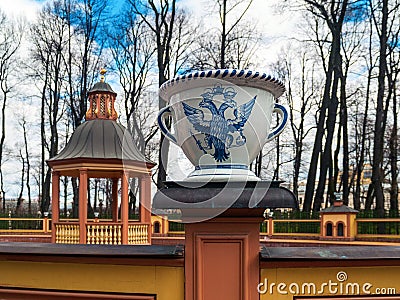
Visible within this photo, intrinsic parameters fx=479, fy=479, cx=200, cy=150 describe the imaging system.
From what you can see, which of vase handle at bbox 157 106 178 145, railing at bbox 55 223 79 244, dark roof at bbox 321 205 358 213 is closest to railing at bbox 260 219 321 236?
dark roof at bbox 321 205 358 213

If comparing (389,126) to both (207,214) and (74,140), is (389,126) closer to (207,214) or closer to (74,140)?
(74,140)

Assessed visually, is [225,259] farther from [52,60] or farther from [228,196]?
[52,60]

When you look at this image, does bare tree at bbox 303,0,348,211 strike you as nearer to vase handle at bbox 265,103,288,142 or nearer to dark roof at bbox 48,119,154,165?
dark roof at bbox 48,119,154,165

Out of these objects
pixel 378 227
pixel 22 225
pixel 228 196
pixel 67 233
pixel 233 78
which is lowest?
pixel 22 225

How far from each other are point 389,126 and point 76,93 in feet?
51.5

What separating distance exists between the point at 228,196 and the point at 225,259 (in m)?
0.35

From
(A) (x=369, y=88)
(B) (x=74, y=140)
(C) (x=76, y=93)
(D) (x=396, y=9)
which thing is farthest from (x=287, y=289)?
(C) (x=76, y=93)

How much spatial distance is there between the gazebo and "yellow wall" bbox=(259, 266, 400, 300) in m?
7.61

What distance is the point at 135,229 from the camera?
11.5 meters

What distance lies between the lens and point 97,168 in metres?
11.3

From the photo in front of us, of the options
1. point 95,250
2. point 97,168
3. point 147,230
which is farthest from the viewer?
point 147,230

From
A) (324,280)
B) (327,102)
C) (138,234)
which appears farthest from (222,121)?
(327,102)

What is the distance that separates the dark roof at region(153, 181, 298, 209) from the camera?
7.57 ft

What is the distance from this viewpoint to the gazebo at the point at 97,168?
36.0 feet
